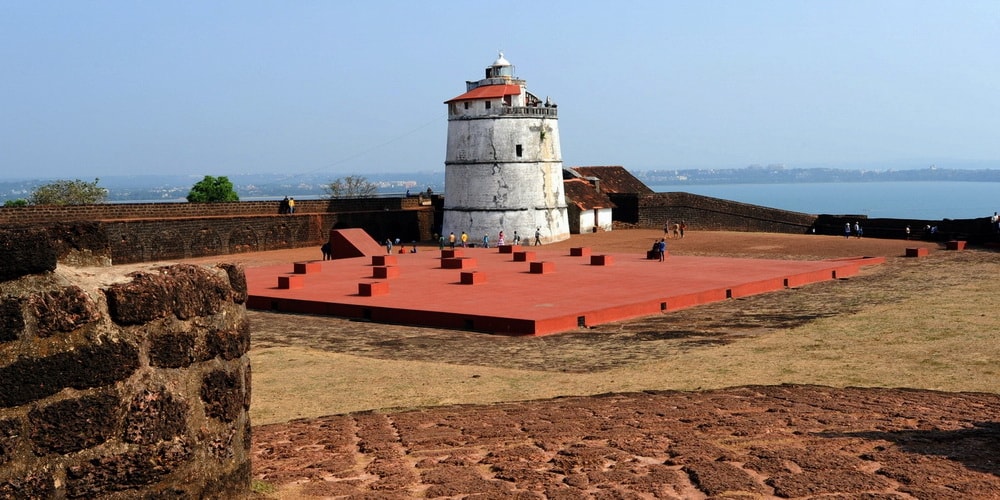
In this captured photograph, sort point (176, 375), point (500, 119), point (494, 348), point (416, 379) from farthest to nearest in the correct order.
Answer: point (500, 119) → point (494, 348) → point (416, 379) → point (176, 375)

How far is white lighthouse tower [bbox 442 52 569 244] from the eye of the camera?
37281mm

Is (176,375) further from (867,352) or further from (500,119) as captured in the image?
(500,119)

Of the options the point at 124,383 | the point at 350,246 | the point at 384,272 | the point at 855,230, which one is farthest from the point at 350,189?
the point at 124,383

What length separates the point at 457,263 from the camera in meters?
25.1

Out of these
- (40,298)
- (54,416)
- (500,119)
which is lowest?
(54,416)

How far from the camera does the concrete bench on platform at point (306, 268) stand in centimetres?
2412

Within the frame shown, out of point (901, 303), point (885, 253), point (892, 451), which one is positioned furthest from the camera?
point (885, 253)

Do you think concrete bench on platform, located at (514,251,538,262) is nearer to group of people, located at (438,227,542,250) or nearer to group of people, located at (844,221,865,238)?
group of people, located at (438,227,542,250)

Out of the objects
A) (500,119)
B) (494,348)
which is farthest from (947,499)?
(500,119)

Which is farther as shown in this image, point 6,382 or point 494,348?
point 494,348

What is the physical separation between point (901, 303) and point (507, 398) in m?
11.0

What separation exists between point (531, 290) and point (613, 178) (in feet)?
93.4

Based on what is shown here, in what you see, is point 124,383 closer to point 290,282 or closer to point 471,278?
point 290,282

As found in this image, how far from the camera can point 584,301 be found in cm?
1825
